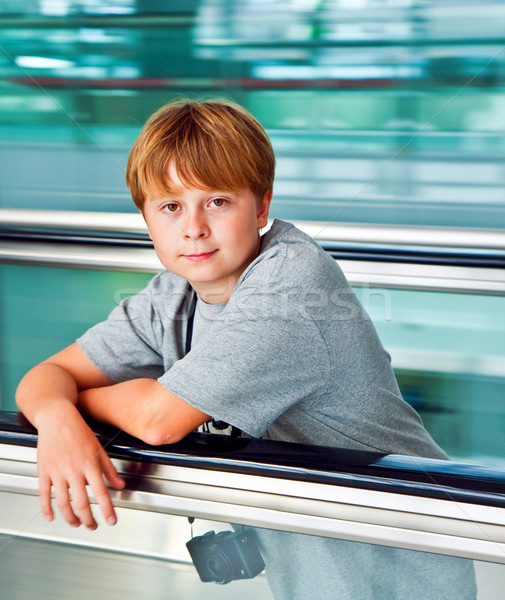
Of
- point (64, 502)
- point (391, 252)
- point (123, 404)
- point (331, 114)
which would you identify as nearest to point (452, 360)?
point (391, 252)

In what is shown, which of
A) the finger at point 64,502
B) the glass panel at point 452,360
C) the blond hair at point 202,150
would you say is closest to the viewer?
the finger at point 64,502

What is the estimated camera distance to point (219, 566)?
2.04 feet

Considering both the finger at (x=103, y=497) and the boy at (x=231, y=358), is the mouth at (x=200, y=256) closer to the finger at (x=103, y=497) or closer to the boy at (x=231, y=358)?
the boy at (x=231, y=358)

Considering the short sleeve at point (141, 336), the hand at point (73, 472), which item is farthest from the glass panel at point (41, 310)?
the hand at point (73, 472)

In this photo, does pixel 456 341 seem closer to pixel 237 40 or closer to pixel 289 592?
pixel 237 40

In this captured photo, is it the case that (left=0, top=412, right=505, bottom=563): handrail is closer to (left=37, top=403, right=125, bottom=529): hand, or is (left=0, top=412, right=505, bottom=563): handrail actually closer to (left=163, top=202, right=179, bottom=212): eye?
(left=37, top=403, right=125, bottom=529): hand

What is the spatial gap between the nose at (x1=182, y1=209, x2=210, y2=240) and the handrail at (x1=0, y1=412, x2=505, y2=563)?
1.00ft

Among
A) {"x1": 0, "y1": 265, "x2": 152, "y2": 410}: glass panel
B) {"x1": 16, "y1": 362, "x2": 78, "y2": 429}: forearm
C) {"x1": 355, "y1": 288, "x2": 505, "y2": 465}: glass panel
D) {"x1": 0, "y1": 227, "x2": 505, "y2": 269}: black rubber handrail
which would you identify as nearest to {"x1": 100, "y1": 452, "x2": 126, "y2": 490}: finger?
{"x1": 16, "y1": 362, "x2": 78, "y2": 429}: forearm

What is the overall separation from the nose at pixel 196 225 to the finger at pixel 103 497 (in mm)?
354

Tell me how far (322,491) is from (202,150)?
477 mm

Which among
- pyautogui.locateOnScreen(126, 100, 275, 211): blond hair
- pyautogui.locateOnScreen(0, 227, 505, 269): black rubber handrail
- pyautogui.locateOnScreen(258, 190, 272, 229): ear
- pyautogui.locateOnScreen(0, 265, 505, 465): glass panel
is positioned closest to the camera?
pyautogui.locateOnScreen(126, 100, 275, 211): blond hair

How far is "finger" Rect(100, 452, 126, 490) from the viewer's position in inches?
24.7

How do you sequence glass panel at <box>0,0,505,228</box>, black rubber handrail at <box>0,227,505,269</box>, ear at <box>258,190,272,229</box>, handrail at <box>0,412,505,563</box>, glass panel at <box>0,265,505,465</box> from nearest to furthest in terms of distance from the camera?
1. handrail at <box>0,412,505,563</box>
2. ear at <box>258,190,272,229</box>
3. black rubber handrail at <box>0,227,505,269</box>
4. glass panel at <box>0,0,505,228</box>
5. glass panel at <box>0,265,505,465</box>

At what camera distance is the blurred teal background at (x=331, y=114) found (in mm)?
1621
